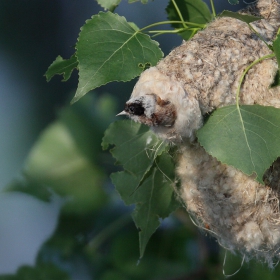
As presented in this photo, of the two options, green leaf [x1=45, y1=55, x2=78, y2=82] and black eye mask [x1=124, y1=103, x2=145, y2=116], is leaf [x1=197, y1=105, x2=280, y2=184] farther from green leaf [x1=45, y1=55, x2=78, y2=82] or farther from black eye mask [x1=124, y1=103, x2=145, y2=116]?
green leaf [x1=45, y1=55, x2=78, y2=82]

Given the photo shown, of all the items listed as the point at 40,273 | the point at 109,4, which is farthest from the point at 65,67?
the point at 40,273

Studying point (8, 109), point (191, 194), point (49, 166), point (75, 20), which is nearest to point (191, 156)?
point (191, 194)

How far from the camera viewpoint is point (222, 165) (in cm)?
105

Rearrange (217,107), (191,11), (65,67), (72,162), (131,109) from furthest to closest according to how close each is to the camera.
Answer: (72,162)
(191,11)
(65,67)
(217,107)
(131,109)

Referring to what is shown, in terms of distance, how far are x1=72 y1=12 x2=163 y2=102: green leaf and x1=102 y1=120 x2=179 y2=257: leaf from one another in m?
0.23

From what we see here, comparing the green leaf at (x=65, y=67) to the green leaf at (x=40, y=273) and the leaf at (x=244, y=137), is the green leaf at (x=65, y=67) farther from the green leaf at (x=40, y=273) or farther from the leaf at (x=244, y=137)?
the green leaf at (x=40, y=273)

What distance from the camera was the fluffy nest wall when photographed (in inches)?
38.4

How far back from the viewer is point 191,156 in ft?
3.45

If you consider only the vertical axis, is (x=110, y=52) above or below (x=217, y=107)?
above

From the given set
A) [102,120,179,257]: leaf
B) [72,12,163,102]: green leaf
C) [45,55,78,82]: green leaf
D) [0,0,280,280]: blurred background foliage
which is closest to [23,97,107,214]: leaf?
[0,0,280,280]: blurred background foliage

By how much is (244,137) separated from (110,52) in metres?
0.27

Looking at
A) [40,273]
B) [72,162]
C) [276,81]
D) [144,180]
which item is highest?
[276,81]

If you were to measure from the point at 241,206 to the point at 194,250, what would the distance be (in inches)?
47.7

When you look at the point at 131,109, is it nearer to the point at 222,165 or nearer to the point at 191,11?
the point at 222,165
